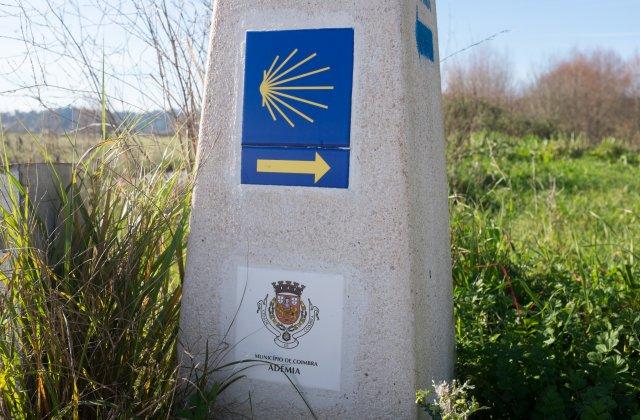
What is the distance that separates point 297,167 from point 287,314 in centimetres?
45

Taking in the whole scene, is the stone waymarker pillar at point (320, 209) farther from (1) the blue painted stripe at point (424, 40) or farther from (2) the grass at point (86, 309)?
(2) the grass at point (86, 309)

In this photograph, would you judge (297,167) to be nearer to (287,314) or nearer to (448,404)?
(287,314)

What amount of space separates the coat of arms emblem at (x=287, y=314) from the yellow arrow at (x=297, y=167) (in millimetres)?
335

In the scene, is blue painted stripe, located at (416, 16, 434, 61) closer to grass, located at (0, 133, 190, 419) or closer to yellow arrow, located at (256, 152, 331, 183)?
yellow arrow, located at (256, 152, 331, 183)

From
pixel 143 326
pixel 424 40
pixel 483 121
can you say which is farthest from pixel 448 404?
pixel 483 121

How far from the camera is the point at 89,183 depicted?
240 centimetres

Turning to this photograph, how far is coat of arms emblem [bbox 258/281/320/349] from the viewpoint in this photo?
2.19 metres

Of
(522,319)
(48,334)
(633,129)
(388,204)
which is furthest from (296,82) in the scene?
(633,129)

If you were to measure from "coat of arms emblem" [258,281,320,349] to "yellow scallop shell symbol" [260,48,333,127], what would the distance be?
0.50m

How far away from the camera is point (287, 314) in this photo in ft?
7.24

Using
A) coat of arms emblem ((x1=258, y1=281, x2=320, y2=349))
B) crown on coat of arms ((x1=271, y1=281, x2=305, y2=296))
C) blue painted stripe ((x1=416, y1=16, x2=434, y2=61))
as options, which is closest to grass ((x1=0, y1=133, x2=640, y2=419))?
coat of arms emblem ((x1=258, y1=281, x2=320, y2=349))

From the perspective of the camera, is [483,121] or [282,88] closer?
[282,88]

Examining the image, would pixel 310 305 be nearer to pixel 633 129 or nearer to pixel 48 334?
pixel 48 334

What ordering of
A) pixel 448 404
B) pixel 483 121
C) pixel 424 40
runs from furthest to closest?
pixel 483 121 < pixel 424 40 < pixel 448 404
